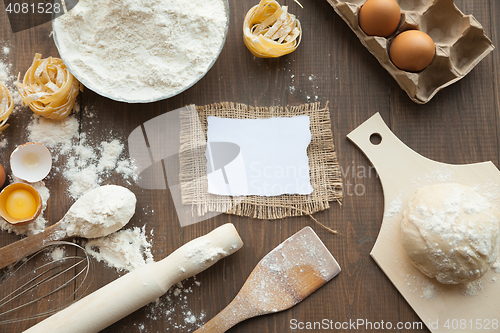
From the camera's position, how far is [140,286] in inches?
31.0

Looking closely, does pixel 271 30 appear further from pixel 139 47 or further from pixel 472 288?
pixel 472 288

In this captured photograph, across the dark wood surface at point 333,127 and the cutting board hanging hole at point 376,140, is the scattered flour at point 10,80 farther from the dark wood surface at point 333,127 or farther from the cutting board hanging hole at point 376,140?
the cutting board hanging hole at point 376,140

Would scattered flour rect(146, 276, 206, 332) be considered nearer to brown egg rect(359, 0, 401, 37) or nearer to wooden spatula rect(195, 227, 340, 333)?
wooden spatula rect(195, 227, 340, 333)

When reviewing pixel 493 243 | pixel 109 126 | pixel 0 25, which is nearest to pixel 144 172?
pixel 109 126

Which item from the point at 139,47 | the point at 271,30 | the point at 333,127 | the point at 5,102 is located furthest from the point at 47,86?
the point at 333,127

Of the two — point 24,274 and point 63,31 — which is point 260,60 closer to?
point 63,31

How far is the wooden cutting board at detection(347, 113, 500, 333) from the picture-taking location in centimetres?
84

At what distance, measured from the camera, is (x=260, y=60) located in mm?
936

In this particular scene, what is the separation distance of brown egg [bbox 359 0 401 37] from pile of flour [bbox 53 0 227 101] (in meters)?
0.38

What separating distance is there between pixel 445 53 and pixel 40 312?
1261 mm

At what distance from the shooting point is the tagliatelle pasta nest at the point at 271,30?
2.80 ft

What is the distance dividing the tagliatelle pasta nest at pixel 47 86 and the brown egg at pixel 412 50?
0.86m

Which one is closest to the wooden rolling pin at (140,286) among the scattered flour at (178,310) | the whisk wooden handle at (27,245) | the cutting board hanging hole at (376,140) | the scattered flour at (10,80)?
the scattered flour at (178,310)

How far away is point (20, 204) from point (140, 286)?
1.27 feet
